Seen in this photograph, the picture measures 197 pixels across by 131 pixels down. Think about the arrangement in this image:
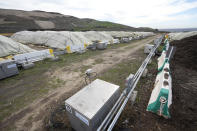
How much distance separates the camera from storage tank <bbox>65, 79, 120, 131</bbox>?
66.9 inches

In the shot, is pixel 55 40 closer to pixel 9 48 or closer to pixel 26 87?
pixel 9 48

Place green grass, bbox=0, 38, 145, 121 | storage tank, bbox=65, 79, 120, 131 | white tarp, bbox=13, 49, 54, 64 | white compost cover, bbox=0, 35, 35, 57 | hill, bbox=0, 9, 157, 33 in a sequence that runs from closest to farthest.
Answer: storage tank, bbox=65, 79, 120, 131 < green grass, bbox=0, 38, 145, 121 < white tarp, bbox=13, 49, 54, 64 < white compost cover, bbox=0, 35, 35, 57 < hill, bbox=0, 9, 157, 33

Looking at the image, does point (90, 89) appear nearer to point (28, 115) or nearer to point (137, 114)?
point (137, 114)

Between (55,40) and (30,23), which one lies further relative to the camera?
(30,23)

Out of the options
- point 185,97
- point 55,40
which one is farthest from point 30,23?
point 185,97

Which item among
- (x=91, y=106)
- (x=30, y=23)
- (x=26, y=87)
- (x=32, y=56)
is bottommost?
(x=26, y=87)

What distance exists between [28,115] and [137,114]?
12.1 feet

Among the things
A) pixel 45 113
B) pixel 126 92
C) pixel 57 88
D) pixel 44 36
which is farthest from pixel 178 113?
pixel 44 36

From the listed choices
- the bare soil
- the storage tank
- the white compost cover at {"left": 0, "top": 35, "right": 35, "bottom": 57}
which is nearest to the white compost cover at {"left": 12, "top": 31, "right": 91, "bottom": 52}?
the white compost cover at {"left": 0, "top": 35, "right": 35, "bottom": 57}

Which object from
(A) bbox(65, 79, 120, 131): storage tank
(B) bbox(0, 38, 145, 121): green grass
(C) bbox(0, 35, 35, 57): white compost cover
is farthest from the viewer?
(C) bbox(0, 35, 35, 57): white compost cover

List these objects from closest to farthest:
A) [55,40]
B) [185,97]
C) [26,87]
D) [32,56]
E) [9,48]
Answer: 1. [185,97]
2. [26,87]
3. [32,56]
4. [9,48]
5. [55,40]

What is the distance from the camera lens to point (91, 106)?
1.83 metres

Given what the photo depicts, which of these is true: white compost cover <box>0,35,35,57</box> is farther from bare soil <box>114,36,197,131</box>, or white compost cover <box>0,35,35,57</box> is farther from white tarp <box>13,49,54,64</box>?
bare soil <box>114,36,197,131</box>

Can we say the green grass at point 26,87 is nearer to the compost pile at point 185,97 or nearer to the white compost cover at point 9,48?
the compost pile at point 185,97
